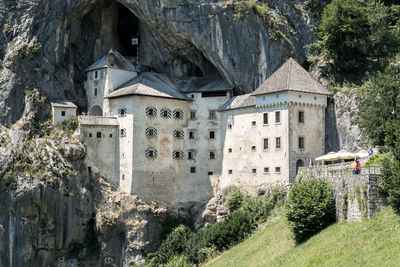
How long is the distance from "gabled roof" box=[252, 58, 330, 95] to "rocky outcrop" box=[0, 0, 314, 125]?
4.03m

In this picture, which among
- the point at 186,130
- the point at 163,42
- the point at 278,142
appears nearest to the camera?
the point at 278,142

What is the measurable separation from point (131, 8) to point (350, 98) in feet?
97.3

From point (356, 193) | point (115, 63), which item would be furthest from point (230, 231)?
point (115, 63)

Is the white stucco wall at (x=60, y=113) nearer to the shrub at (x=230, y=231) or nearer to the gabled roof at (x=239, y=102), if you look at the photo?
the gabled roof at (x=239, y=102)

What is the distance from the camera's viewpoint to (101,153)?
86.9m

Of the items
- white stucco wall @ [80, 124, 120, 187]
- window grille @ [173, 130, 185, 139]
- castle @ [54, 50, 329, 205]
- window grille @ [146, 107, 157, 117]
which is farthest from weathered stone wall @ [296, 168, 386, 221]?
white stucco wall @ [80, 124, 120, 187]

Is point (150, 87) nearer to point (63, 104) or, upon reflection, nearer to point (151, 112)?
point (151, 112)

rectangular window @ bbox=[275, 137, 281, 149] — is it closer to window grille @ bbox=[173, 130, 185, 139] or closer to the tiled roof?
window grille @ bbox=[173, 130, 185, 139]

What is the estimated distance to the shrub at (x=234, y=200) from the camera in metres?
82.8

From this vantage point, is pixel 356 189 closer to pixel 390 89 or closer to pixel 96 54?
pixel 390 89

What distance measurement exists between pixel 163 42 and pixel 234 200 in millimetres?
22893

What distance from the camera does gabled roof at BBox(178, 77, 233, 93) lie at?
88.8m

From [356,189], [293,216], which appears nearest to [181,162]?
[293,216]

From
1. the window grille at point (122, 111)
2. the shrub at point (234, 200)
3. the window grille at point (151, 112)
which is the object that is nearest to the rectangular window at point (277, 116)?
the shrub at point (234, 200)
